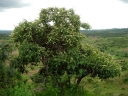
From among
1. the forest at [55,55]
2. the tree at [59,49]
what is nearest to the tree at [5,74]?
the forest at [55,55]

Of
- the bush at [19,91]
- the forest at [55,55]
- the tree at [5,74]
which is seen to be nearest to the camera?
the bush at [19,91]

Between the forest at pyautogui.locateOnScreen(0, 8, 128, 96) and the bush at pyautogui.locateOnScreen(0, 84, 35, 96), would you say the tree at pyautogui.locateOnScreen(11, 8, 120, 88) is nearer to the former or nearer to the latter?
the forest at pyautogui.locateOnScreen(0, 8, 128, 96)

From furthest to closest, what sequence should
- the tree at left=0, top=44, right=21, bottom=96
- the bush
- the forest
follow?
1. the forest
2. the tree at left=0, top=44, right=21, bottom=96
3. the bush

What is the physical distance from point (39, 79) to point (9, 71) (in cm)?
330

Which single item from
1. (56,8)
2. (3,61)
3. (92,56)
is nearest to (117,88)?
(92,56)

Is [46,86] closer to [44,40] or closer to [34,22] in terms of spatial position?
[44,40]

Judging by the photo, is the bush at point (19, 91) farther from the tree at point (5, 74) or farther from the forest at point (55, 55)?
the forest at point (55, 55)

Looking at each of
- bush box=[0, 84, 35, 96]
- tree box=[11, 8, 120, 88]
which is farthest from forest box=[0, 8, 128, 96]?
bush box=[0, 84, 35, 96]

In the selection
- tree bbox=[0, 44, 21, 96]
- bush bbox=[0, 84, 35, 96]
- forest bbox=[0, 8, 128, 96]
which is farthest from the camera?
forest bbox=[0, 8, 128, 96]

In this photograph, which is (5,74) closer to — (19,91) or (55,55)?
(19,91)

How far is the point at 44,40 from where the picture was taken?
18.2 m

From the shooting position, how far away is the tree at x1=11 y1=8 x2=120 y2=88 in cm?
1695

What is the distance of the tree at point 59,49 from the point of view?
55.6ft

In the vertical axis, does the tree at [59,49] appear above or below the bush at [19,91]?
above
